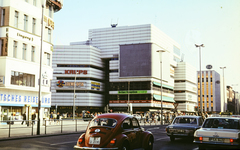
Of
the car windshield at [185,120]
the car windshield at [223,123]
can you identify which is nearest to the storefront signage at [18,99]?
the car windshield at [185,120]

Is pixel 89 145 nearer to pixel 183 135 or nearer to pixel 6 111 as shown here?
pixel 183 135

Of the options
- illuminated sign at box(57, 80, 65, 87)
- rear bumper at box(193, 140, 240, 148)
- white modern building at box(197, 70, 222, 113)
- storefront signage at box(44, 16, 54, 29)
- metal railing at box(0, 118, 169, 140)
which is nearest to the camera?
rear bumper at box(193, 140, 240, 148)

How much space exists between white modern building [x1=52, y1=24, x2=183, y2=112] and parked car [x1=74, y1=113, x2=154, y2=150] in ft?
255

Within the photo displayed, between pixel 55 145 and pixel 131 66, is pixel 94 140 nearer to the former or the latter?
pixel 55 145

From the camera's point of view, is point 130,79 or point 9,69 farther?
point 130,79

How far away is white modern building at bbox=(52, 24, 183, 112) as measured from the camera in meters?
89.1

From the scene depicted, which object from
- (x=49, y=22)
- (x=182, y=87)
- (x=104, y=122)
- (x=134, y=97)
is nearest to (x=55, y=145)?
(x=104, y=122)

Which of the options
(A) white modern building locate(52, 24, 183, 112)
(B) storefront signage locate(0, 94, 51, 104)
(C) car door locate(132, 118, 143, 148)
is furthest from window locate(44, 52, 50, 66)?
(A) white modern building locate(52, 24, 183, 112)

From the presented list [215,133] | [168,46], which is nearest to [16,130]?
[215,133]

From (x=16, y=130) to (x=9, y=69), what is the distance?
719 inches

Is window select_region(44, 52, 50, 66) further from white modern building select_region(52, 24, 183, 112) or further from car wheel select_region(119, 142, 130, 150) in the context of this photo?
white modern building select_region(52, 24, 183, 112)

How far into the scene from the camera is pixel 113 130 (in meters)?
9.85

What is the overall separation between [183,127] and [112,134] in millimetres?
7548

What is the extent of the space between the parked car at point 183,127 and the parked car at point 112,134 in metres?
5.47
